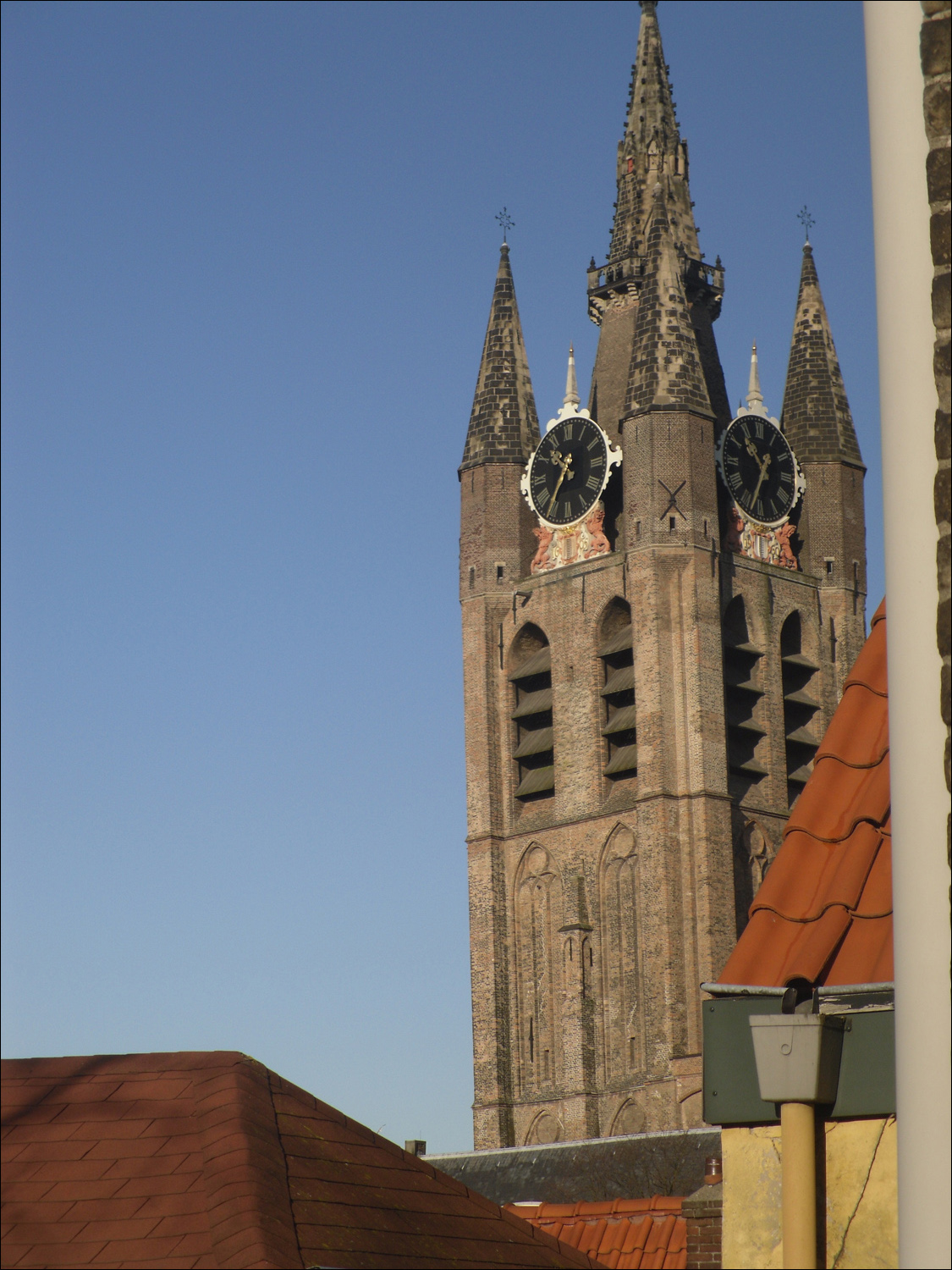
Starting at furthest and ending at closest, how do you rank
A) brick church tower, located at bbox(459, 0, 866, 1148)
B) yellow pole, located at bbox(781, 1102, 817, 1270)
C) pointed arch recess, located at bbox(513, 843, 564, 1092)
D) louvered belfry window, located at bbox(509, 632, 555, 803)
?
louvered belfry window, located at bbox(509, 632, 555, 803), pointed arch recess, located at bbox(513, 843, 564, 1092), brick church tower, located at bbox(459, 0, 866, 1148), yellow pole, located at bbox(781, 1102, 817, 1270)

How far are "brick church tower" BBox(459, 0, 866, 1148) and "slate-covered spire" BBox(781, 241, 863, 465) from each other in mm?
95

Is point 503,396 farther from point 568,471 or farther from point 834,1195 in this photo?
point 834,1195

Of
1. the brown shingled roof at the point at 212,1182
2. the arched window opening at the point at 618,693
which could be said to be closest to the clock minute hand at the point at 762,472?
the arched window opening at the point at 618,693

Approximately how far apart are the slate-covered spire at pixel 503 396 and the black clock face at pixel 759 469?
640cm

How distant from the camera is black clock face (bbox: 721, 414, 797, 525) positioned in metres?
63.3

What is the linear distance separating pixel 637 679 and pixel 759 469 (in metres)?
8.79

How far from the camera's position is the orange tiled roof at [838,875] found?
8.23 metres

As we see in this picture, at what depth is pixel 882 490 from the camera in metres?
6.09

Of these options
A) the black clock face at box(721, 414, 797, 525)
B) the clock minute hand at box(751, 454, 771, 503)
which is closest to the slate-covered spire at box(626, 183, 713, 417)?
the black clock face at box(721, 414, 797, 525)

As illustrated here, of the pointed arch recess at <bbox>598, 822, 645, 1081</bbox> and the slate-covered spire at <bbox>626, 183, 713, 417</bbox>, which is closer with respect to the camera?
the pointed arch recess at <bbox>598, 822, 645, 1081</bbox>

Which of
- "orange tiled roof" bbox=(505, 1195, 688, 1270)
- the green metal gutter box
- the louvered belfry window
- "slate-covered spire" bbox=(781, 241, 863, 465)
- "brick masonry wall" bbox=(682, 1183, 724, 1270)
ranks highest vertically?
"slate-covered spire" bbox=(781, 241, 863, 465)

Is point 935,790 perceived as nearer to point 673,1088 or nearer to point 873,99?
point 873,99

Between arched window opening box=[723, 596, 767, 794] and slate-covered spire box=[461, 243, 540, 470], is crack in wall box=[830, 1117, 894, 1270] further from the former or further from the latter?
slate-covered spire box=[461, 243, 540, 470]

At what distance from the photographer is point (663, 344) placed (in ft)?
207
